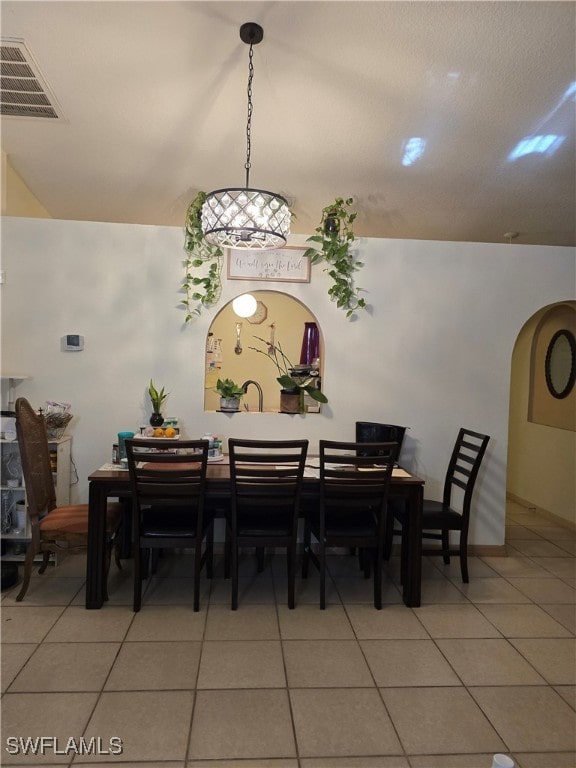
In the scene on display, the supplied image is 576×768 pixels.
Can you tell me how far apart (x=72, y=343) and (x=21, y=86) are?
1585 millimetres

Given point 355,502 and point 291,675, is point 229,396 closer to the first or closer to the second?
point 355,502

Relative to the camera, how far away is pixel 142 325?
11.9 feet

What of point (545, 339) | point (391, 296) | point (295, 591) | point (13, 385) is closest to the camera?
point (295, 591)

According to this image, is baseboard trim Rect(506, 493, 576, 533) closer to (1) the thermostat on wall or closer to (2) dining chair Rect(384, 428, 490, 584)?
(2) dining chair Rect(384, 428, 490, 584)

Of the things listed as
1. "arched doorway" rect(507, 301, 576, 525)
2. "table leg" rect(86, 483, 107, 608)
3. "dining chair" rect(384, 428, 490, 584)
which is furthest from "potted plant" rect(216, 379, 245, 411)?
"arched doorway" rect(507, 301, 576, 525)

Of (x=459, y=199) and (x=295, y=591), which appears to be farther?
(x=459, y=199)

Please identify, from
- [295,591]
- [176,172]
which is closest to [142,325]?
[176,172]

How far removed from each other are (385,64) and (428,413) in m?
2.31

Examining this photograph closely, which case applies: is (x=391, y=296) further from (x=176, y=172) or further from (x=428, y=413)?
(x=176, y=172)

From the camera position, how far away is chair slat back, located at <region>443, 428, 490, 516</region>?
3.27 m

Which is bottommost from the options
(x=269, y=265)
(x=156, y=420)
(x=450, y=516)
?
(x=450, y=516)

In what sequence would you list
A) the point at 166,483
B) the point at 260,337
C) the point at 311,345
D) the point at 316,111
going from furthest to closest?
1. the point at 260,337
2. the point at 311,345
3. the point at 316,111
4. the point at 166,483

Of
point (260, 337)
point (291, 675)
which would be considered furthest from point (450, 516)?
point (260, 337)

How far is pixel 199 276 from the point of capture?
3645 millimetres
